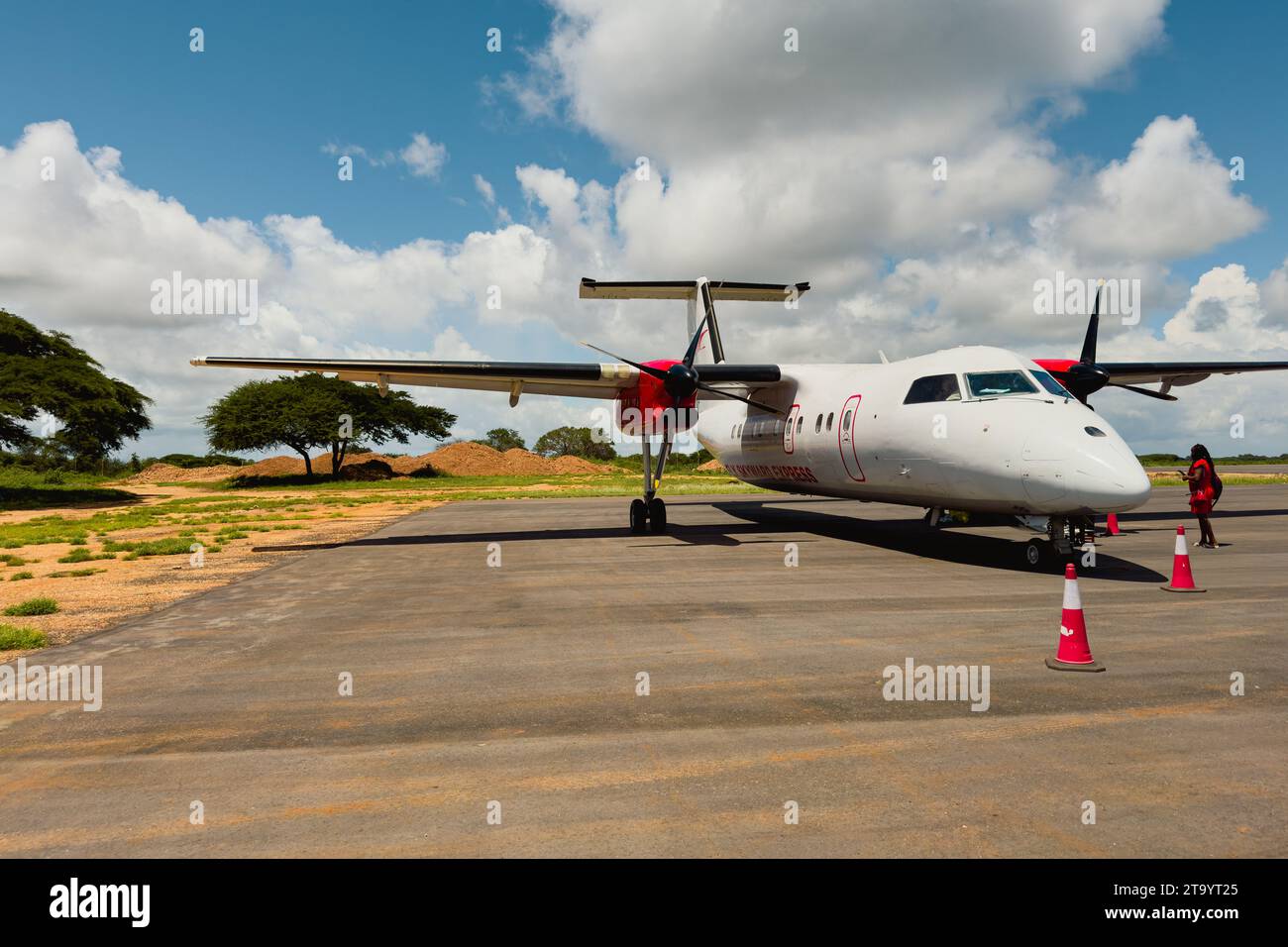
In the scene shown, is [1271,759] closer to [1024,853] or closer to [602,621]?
[1024,853]

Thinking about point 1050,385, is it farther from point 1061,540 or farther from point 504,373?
point 504,373

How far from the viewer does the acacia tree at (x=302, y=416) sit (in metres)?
58.4

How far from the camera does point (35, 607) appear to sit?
30.4ft

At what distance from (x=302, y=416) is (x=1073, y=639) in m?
61.6

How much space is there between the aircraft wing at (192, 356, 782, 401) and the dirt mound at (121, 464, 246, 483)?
66628 millimetres

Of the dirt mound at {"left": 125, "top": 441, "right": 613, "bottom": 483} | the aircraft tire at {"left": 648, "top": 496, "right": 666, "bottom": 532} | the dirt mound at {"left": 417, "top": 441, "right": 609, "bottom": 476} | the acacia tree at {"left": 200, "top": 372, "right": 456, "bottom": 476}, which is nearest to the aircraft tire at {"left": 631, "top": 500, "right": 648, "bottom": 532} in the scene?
the aircraft tire at {"left": 648, "top": 496, "right": 666, "bottom": 532}

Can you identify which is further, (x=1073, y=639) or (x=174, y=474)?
(x=174, y=474)

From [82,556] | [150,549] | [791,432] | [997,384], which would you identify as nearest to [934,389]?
[997,384]

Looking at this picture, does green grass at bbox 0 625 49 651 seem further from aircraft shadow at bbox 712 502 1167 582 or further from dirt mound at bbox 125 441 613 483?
dirt mound at bbox 125 441 613 483

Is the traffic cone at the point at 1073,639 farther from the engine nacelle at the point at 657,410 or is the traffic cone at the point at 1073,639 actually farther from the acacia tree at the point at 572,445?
the acacia tree at the point at 572,445

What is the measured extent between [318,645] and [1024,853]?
6.38 m

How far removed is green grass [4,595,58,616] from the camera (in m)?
9.11

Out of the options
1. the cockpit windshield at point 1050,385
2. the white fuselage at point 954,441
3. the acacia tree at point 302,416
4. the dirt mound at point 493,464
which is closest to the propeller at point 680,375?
the white fuselage at point 954,441
